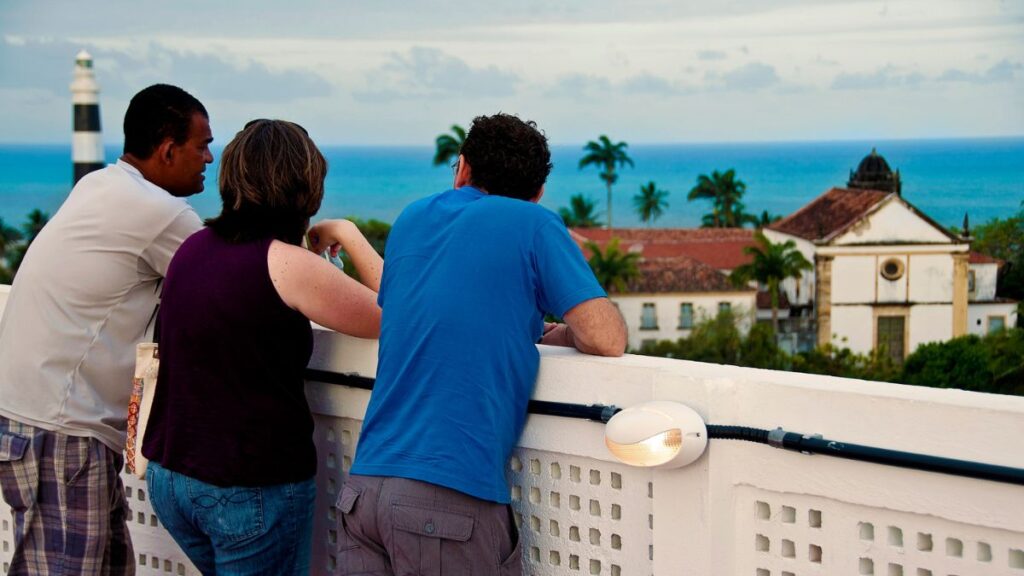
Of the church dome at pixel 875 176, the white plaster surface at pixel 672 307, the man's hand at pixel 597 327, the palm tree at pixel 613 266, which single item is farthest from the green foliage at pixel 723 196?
the man's hand at pixel 597 327

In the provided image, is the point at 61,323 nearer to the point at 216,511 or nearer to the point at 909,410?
the point at 216,511

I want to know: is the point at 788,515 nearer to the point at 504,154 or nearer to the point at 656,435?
the point at 656,435

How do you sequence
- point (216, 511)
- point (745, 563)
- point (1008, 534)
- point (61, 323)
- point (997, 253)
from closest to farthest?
1. point (1008, 534)
2. point (745, 563)
3. point (216, 511)
4. point (61, 323)
5. point (997, 253)

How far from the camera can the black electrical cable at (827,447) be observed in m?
2.11

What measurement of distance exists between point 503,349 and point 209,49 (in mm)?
150487

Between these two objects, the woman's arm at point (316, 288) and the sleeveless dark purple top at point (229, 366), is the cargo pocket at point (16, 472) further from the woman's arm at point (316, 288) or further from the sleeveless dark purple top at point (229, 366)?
the woman's arm at point (316, 288)

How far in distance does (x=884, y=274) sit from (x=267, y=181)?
295ft

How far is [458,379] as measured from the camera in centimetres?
251

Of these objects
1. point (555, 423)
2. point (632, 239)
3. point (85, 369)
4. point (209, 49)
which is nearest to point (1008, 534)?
point (555, 423)

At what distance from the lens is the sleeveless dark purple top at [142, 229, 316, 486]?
276 cm

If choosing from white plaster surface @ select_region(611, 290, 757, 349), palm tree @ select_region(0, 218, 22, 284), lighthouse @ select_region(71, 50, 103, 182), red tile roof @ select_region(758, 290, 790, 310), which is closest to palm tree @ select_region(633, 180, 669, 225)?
red tile roof @ select_region(758, 290, 790, 310)

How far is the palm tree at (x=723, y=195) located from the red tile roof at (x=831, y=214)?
125 ft

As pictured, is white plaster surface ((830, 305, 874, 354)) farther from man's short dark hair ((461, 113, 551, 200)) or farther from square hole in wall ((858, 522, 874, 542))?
square hole in wall ((858, 522, 874, 542))

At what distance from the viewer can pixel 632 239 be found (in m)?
98.4
